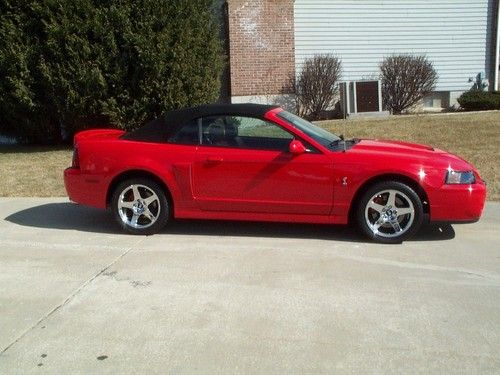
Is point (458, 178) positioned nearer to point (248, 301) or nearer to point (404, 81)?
point (248, 301)

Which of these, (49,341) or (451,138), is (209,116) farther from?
(451,138)

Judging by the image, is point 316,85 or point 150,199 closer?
point 150,199

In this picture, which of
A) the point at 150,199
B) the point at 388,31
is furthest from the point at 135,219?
the point at 388,31

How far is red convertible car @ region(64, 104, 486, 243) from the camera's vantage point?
18.9 ft

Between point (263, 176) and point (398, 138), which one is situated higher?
point (263, 176)

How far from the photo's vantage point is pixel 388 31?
18109mm

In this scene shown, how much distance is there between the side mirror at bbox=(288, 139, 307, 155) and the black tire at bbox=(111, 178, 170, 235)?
1.43 meters

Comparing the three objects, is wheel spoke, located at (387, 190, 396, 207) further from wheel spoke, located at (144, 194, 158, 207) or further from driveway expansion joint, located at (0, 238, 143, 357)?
driveway expansion joint, located at (0, 238, 143, 357)

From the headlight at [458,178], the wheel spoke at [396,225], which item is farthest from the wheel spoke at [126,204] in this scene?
the headlight at [458,178]

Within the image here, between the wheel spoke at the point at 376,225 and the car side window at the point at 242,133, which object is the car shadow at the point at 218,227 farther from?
the car side window at the point at 242,133

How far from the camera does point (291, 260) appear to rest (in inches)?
213

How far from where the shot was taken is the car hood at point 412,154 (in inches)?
229

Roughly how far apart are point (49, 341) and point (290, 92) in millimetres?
14049

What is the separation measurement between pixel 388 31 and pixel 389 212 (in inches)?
533
